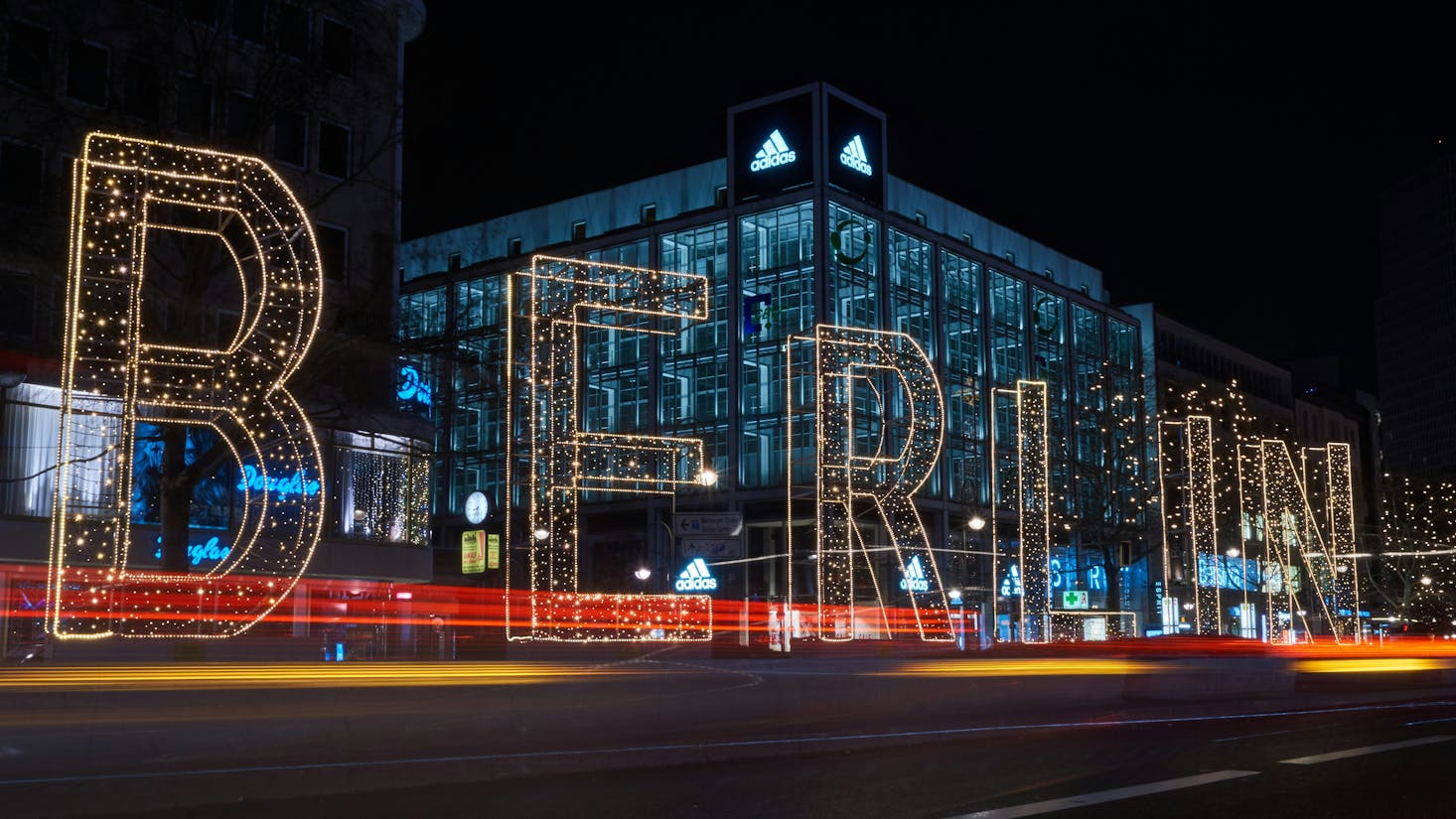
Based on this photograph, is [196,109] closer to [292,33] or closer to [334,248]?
[292,33]

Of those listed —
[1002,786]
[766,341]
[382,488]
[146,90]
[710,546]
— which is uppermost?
[766,341]

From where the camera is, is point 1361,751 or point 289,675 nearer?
point 1361,751

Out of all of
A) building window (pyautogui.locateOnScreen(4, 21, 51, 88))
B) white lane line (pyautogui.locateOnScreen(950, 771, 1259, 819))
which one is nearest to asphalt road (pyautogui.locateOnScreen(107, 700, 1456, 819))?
white lane line (pyautogui.locateOnScreen(950, 771, 1259, 819))

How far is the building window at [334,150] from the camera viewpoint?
116ft

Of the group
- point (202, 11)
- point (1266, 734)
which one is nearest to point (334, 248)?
point (202, 11)

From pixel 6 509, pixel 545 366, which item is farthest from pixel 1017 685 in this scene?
pixel 6 509

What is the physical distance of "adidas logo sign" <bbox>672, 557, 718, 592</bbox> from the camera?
27.4 meters

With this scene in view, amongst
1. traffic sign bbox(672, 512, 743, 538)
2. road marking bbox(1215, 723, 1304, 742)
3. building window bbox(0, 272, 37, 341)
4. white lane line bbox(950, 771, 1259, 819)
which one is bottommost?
road marking bbox(1215, 723, 1304, 742)

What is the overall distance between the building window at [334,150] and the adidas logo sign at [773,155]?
30840mm

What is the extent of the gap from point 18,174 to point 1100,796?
25860 millimetres

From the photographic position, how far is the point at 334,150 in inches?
1404

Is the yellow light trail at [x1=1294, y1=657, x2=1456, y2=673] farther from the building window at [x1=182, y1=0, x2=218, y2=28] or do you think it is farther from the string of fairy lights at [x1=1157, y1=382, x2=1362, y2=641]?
the building window at [x1=182, y1=0, x2=218, y2=28]

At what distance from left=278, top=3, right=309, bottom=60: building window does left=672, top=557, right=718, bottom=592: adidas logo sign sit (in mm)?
11348

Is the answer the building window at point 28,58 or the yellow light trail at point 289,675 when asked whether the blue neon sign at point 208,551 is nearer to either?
the building window at point 28,58
